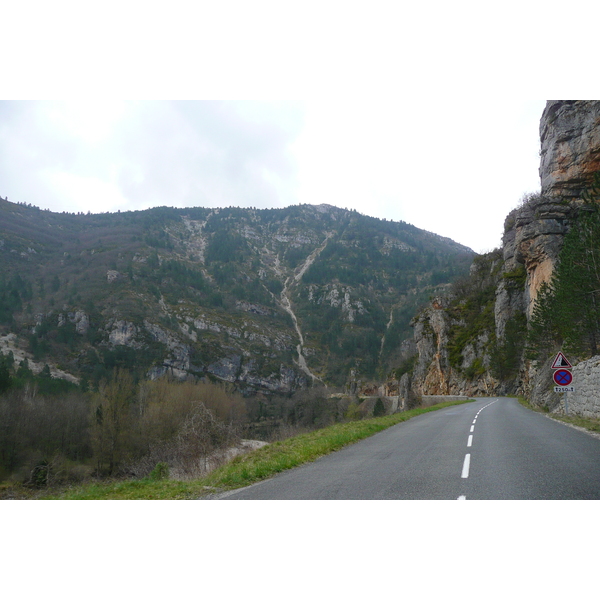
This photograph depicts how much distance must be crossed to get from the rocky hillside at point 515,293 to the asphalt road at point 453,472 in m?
16.7

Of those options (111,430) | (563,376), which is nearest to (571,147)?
(563,376)

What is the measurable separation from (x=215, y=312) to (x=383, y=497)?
Result: 176 metres

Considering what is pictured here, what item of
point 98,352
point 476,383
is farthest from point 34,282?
point 476,383

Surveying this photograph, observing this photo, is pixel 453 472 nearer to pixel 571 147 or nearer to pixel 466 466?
pixel 466 466

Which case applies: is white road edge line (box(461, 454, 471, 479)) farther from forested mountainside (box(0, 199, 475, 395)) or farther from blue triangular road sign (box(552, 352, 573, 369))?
forested mountainside (box(0, 199, 475, 395))

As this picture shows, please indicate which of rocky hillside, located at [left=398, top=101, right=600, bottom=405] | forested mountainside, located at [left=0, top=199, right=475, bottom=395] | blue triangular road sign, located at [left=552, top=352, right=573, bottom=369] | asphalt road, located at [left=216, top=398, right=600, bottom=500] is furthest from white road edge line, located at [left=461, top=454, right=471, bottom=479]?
forested mountainside, located at [left=0, top=199, right=475, bottom=395]

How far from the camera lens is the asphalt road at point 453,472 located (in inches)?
251

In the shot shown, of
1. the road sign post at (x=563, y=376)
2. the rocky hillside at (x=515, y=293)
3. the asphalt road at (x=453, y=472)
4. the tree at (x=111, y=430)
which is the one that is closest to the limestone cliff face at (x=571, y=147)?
the rocky hillside at (x=515, y=293)

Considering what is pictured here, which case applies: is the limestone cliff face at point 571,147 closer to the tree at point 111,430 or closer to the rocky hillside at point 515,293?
the rocky hillside at point 515,293

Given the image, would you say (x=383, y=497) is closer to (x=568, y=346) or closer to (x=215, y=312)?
(x=568, y=346)

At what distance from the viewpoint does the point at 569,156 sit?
40.1 m

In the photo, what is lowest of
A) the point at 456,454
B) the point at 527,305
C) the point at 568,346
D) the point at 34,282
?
the point at 456,454

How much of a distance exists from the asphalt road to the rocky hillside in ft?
54.9

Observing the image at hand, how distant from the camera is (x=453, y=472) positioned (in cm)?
783
